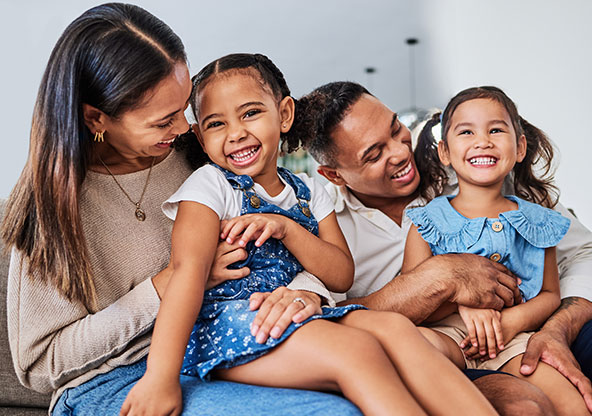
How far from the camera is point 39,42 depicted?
17.7 feet

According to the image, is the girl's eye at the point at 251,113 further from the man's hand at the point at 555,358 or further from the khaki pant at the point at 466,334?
the man's hand at the point at 555,358

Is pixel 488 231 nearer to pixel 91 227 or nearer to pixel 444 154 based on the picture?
pixel 444 154

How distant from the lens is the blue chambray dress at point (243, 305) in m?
1.15

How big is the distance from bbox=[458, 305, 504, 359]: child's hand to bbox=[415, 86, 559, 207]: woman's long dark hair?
523mm

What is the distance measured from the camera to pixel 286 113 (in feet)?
5.35

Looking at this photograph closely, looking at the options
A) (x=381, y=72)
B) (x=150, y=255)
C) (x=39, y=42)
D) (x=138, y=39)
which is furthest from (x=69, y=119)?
(x=381, y=72)

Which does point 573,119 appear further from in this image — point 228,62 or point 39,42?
point 39,42

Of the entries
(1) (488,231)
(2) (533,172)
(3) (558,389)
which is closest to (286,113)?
(1) (488,231)

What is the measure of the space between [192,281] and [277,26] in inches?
213

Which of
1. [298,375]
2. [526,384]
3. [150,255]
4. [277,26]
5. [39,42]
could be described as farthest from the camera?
[277,26]

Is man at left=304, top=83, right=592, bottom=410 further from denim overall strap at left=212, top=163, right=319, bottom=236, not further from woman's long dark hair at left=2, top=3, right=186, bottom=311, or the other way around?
woman's long dark hair at left=2, top=3, right=186, bottom=311

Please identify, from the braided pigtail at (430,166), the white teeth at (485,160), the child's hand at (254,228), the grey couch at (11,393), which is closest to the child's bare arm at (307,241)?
the child's hand at (254,228)

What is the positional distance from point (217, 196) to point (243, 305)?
27cm

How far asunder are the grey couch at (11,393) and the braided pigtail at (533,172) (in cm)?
156
